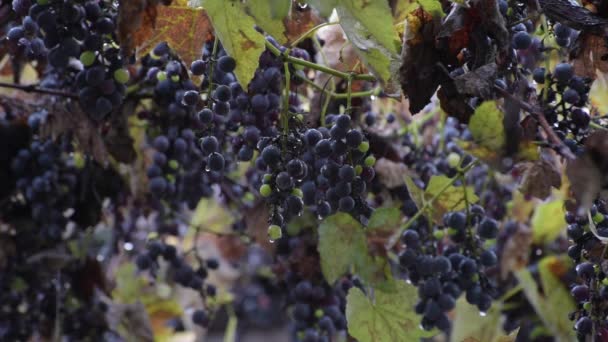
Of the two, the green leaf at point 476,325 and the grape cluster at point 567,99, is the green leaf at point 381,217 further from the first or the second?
the green leaf at point 476,325

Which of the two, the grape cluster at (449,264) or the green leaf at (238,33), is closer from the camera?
the green leaf at (238,33)

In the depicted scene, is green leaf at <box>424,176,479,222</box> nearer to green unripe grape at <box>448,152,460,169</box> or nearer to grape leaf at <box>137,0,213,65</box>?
green unripe grape at <box>448,152,460,169</box>

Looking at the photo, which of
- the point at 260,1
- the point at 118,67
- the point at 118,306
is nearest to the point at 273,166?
the point at 260,1

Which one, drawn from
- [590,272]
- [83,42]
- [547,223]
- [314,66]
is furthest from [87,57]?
[547,223]

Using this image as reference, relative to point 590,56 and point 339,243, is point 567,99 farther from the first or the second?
point 339,243

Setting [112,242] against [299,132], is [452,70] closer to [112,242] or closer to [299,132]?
[299,132]

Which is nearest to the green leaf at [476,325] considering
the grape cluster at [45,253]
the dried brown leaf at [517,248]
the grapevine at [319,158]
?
the grapevine at [319,158]
